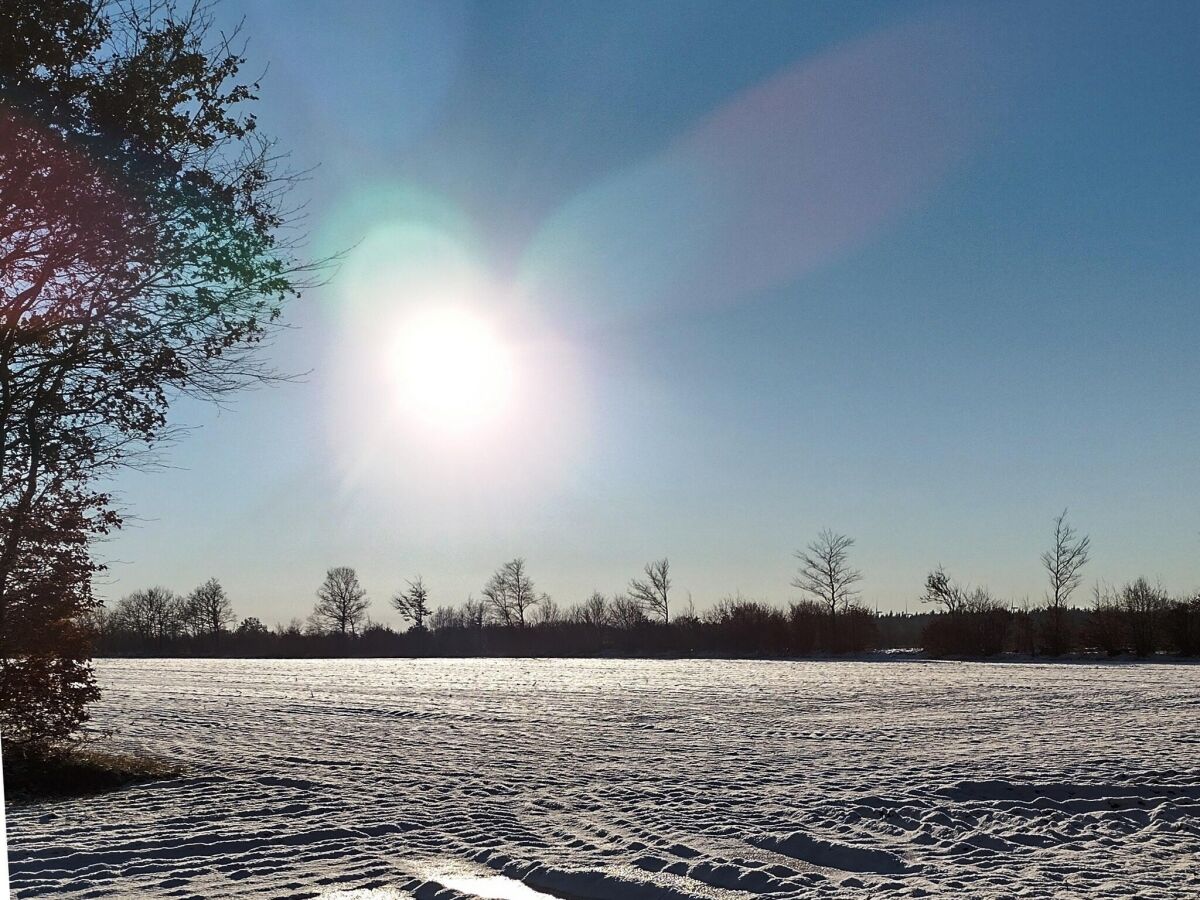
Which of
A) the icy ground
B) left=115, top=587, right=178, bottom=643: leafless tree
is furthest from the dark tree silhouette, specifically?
left=115, top=587, right=178, bottom=643: leafless tree

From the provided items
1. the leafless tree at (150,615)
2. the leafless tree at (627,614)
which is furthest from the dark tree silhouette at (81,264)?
the leafless tree at (150,615)

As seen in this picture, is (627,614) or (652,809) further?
(627,614)

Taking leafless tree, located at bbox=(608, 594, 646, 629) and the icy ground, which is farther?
leafless tree, located at bbox=(608, 594, 646, 629)

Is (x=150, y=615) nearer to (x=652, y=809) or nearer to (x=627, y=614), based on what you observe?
(x=627, y=614)

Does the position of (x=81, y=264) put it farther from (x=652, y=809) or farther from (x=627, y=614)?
(x=627, y=614)

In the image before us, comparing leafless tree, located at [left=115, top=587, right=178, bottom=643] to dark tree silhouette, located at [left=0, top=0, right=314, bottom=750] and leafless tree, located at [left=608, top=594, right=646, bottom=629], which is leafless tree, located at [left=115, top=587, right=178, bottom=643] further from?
dark tree silhouette, located at [left=0, top=0, right=314, bottom=750]

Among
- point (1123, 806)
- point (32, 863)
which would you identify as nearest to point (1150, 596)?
point (1123, 806)

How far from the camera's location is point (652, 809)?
892 cm

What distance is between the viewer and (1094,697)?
1952 cm

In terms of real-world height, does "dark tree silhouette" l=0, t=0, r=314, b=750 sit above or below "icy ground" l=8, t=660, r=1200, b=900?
above

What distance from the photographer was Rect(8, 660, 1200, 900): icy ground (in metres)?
6.58

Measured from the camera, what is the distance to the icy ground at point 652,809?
658 centimetres

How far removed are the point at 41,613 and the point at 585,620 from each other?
65632 millimetres

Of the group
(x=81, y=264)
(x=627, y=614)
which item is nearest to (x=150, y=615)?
(x=627, y=614)
